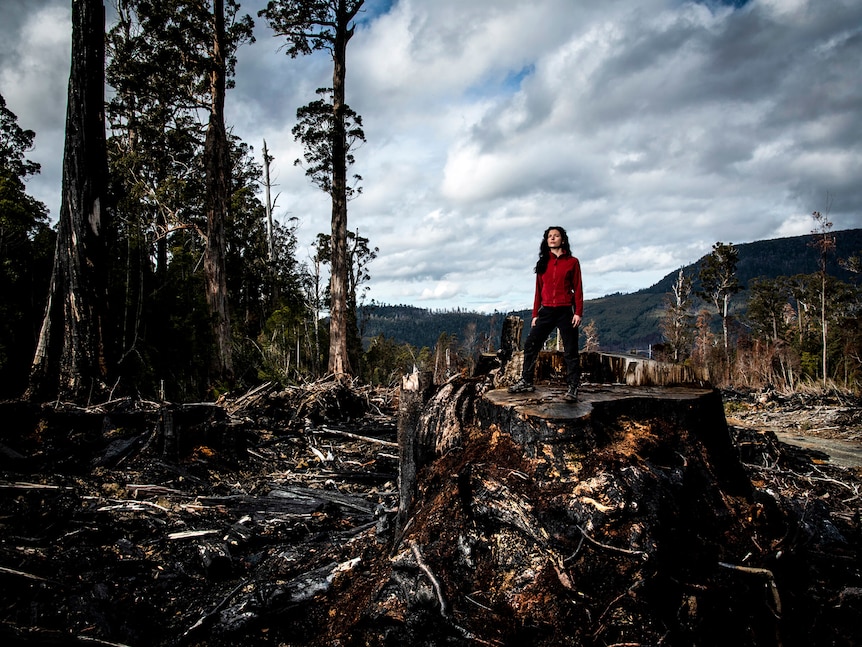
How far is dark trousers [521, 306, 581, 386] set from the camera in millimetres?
3311

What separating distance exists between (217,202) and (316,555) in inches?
406

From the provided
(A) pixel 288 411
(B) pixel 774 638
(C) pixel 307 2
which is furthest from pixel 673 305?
(B) pixel 774 638

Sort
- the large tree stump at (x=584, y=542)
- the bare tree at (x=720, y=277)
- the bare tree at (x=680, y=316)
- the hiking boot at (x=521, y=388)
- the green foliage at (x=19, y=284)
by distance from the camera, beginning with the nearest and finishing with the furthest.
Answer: the large tree stump at (x=584, y=542) < the hiking boot at (x=521, y=388) < the green foliage at (x=19, y=284) < the bare tree at (x=680, y=316) < the bare tree at (x=720, y=277)

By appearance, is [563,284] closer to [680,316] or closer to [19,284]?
[19,284]

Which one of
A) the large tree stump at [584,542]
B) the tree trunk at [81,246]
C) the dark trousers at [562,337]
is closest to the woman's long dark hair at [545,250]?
the dark trousers at [562,337]

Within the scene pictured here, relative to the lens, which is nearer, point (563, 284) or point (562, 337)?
point (562, 337)

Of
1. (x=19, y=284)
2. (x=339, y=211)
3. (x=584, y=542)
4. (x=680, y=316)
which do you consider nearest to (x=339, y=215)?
(x=339, y=211)

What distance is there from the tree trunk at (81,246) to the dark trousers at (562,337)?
4935 millimetres

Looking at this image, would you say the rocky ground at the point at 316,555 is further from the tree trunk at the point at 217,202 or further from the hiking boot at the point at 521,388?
the tree trunk at the point at 217,202

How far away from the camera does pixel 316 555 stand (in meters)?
2.82

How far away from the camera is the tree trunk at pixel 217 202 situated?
10.2 meters

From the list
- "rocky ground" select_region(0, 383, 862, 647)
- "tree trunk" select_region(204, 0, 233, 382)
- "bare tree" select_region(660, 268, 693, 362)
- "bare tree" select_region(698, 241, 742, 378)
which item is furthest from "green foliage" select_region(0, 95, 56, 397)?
"bare tree" select_region(698, 241, 742, 378)

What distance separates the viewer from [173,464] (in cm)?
425

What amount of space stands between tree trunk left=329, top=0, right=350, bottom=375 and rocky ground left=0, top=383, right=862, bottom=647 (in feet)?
26.0
